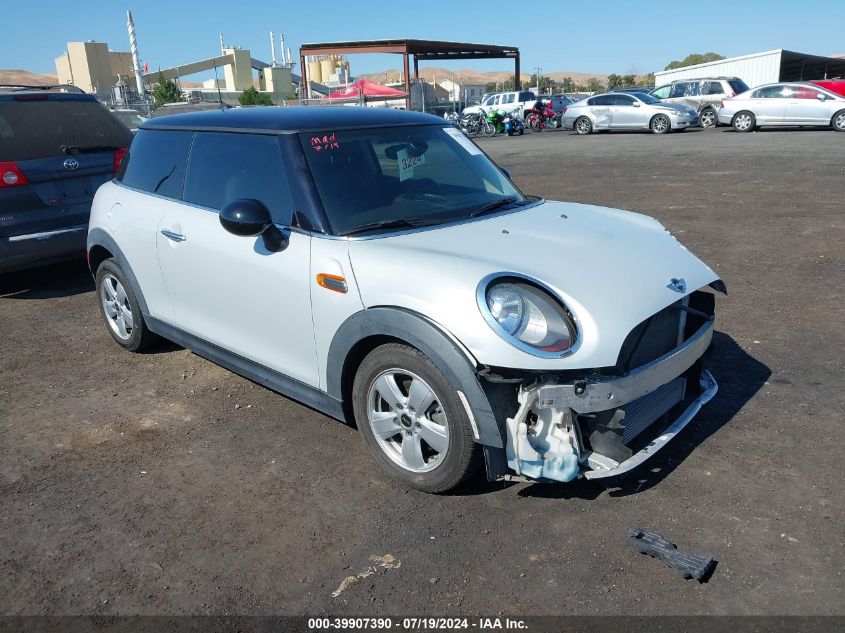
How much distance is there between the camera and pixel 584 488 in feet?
10.8

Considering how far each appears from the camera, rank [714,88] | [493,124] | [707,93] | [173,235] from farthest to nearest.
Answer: [493,124] → [707,93] → [714,88] → [173,235]

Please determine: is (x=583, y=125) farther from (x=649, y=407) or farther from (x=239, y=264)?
(x=649, y=407)

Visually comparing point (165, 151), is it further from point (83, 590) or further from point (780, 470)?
point (780, 470)

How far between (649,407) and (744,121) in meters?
22.6

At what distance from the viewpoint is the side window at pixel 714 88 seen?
82.9 ft

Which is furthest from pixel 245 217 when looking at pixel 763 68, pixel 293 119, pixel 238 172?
pixel 763 68

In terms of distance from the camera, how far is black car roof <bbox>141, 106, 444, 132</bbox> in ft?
12.8

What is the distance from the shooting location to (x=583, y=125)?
2619 cm

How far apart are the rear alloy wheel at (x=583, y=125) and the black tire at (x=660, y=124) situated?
234 cm

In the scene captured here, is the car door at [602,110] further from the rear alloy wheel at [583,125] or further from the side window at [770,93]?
the side window at [770,93]

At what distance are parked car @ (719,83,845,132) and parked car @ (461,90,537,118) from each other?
395 inches

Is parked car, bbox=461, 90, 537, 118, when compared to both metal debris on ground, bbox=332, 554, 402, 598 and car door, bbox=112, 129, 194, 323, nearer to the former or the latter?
car door, bbox=112, 129, 194, 323

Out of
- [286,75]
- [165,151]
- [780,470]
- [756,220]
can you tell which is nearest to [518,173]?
[756,220]

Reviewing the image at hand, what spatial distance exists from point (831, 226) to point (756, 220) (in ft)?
2.75
